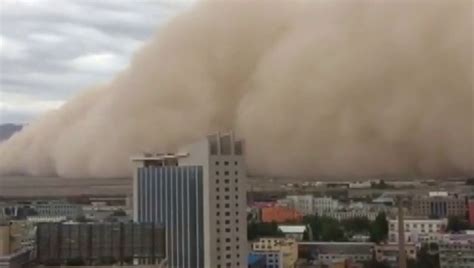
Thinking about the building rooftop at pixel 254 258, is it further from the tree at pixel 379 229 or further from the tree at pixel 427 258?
the tree at pixel 379 229

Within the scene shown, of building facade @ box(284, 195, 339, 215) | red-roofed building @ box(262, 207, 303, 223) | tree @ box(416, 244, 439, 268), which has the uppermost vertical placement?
building facade @ box(284, 195, 339, 215)

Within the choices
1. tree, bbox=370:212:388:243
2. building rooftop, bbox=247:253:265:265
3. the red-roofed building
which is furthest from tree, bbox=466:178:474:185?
building rooftop, bbox=247:253:265:265

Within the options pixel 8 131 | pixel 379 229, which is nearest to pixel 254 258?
pixel 379 229

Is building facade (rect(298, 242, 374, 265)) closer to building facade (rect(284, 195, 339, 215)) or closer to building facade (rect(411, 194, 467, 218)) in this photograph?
building facade (rect(411, 194, 467, 218))

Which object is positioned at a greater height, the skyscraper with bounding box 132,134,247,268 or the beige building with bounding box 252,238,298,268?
the skyscraper with bounding box 132,134,247,268

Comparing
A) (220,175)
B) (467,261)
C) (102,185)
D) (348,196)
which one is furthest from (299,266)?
(102,185)

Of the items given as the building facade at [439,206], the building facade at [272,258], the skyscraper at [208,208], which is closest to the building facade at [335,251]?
the building facade at [272,258]
